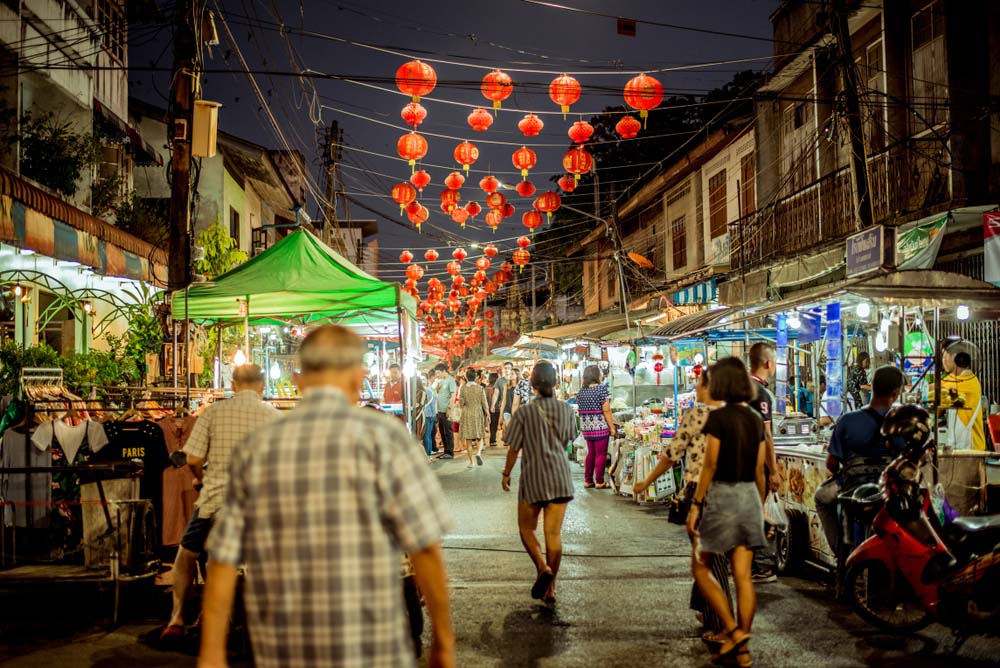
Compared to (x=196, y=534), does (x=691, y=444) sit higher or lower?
higher

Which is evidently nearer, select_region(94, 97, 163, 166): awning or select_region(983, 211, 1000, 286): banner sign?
select_region(983, 211, 1000, 286): banner sign

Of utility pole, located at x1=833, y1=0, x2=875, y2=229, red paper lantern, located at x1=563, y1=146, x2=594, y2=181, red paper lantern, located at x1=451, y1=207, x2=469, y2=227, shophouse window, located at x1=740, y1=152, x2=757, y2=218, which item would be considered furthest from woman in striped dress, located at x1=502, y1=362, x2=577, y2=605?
shophouse window, located at x1=740, y1=152, x2=757, y2=218

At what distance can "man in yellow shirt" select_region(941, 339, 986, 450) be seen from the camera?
9.90 m

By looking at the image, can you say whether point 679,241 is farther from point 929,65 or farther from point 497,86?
point 497,86

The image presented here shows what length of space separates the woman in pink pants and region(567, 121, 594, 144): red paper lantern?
3981mm

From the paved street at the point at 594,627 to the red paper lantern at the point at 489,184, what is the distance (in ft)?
35.8

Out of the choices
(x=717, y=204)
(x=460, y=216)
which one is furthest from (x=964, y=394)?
(x=717, y=204)

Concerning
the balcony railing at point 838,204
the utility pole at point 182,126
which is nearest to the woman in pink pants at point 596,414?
the balcony railing at point 838,204

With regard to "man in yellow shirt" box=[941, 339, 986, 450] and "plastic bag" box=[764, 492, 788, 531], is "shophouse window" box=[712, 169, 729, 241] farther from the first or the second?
"plastic bag" box=[764, 492, 788, 531]

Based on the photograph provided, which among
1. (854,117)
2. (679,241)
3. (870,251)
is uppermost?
(679,241)

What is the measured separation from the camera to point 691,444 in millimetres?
6539

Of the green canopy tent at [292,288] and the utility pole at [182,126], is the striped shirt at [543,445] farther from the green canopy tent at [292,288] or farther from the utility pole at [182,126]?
the utility pole at [182,126]

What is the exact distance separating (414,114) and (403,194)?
4296mm

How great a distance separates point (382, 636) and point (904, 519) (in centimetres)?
482
